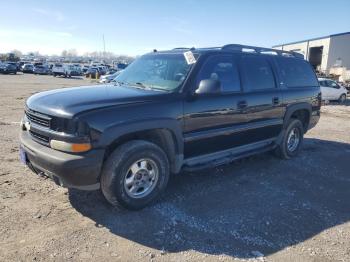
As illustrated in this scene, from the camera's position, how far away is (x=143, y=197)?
13.7 feet

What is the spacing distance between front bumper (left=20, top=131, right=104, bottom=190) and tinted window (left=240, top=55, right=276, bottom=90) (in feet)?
9.20

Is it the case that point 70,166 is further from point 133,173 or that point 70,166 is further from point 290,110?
point 290,110

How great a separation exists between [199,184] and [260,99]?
67.9 inches

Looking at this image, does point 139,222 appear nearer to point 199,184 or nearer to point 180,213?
point 180,213

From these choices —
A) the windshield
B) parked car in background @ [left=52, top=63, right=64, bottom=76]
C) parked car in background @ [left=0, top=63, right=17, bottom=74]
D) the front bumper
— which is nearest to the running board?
the windshield

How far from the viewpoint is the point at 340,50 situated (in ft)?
143

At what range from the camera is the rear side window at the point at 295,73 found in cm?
639

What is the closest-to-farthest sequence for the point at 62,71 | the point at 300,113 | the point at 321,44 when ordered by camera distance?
the point at 300,113 < the point at 62,71 < the point at 321,44

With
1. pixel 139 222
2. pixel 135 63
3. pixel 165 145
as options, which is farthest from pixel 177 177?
pixel 135 63

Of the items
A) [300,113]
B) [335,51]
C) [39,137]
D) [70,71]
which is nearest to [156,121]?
[39,137]

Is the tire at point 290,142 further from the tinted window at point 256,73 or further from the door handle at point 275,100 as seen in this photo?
the tinted window at point 256,73

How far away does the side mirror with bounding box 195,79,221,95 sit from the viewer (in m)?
4.38

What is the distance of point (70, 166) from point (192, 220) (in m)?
1.54

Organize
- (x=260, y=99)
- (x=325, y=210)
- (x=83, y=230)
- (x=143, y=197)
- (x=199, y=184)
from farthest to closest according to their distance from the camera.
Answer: (x=260, y=99)
(x=199, y=184)
(x=325, y=210)
(x=143, y=197)
(x=83, y=230)
